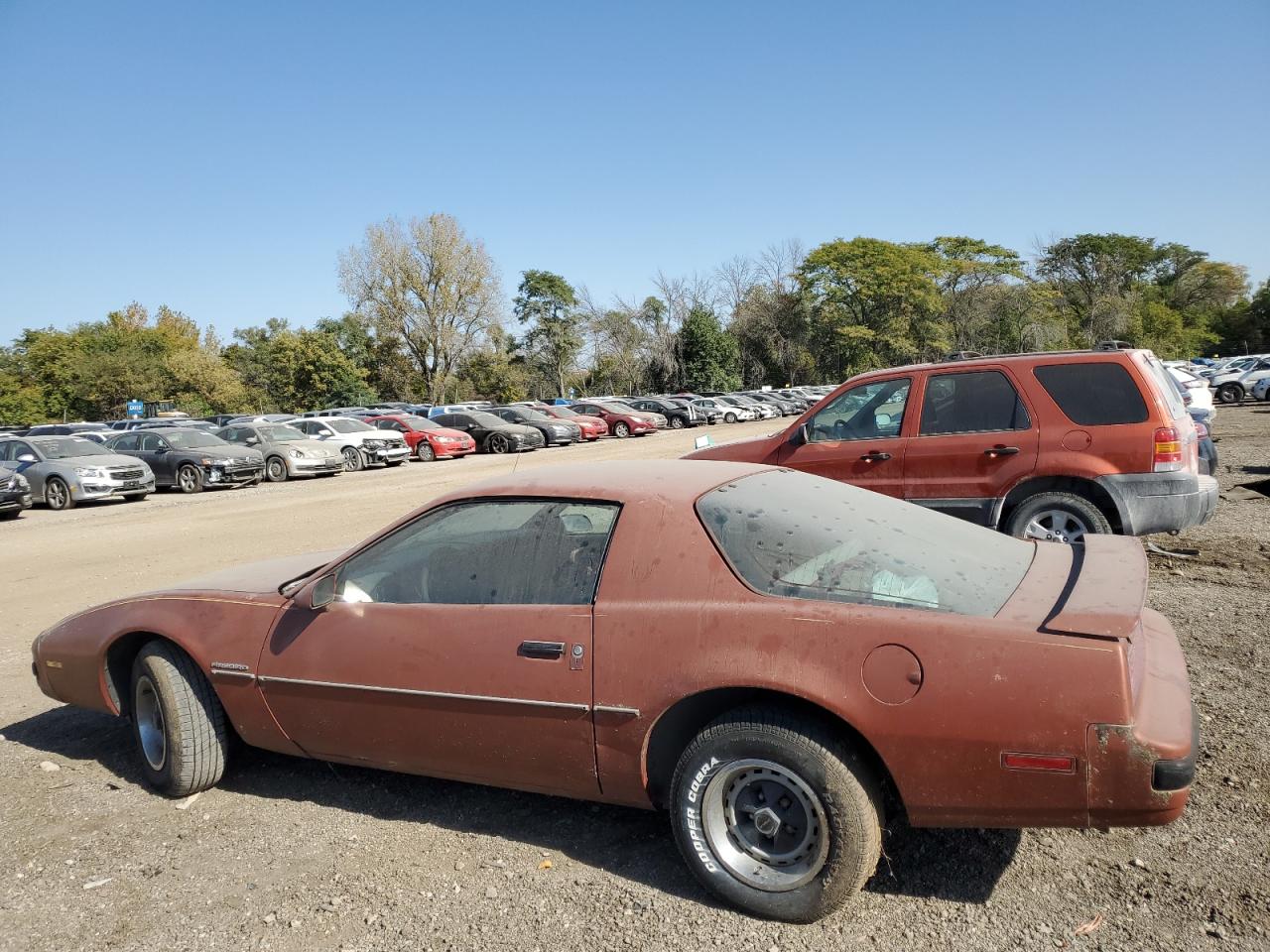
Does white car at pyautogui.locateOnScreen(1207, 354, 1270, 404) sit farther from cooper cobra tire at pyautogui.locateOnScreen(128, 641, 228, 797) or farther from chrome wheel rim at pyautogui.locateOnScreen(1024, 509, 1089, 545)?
cooper cobra tire at pyautogui.locateOnScreen(128, 641, 228, 797)

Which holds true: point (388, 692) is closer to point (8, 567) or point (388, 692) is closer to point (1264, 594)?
point (1264, 594)

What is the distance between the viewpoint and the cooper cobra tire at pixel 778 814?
274cm

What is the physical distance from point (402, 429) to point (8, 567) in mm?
18234

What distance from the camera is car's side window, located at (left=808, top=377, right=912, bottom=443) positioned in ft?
25.3

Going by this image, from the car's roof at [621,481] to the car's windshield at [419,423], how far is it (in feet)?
84.9

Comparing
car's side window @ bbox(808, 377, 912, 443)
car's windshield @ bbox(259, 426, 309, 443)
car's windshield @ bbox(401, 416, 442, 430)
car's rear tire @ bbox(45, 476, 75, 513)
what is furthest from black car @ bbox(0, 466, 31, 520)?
car's side window @ bbox(808, 377, 912, 443)

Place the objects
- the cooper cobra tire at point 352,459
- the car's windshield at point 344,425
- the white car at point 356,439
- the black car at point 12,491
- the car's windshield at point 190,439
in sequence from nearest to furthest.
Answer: the black car at point 12,491, the car's windshield at point 190,439, the cooper cobra tire at point 352,459, the white car at point 356,439, the car's windshield at point 344,425

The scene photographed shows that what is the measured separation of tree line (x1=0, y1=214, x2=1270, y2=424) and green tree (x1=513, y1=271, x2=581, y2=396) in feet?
0.36

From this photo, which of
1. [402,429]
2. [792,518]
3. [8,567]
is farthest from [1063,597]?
[402,429]

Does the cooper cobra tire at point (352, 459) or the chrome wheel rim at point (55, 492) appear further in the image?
the cooper cobra tire at point (352, 459)

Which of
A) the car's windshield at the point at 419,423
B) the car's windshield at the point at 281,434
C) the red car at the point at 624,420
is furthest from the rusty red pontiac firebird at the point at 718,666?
the red car at the point at 624,420

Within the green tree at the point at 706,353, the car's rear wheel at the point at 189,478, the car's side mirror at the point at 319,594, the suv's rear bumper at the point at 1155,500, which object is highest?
the green tree at the point at 706,353

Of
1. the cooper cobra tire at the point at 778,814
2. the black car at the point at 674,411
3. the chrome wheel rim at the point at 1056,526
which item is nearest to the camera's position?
the cooper cobra tire at the point at 778,814

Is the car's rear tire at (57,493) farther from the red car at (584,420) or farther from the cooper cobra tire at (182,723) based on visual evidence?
the red car at (584,420)
